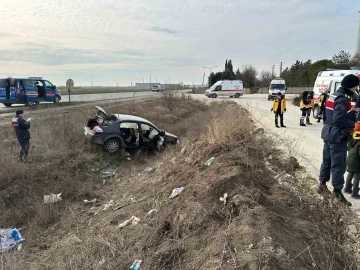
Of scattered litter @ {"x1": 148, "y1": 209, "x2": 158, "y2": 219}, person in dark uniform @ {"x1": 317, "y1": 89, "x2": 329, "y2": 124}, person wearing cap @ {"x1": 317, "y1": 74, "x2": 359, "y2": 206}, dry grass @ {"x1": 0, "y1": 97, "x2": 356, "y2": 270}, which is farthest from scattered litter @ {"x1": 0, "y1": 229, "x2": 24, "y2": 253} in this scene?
person in dark uniform @ {"x1": 317, "y1": 89, "x2": 329, "y2": 124}

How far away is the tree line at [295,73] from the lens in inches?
1554

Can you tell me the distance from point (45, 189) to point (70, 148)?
126 inches

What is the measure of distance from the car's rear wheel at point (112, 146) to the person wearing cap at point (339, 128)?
25.6 ft

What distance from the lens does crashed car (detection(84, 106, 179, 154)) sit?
10784 mm

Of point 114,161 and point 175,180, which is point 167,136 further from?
point 175,180

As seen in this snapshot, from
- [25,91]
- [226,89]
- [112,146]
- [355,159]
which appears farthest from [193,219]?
[226,89]

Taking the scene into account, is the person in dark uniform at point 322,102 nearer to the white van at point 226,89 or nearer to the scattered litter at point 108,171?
the scattered litter at point 108,171

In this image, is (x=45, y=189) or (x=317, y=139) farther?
(x=317, y=139)

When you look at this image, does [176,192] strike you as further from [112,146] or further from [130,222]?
[112,146]

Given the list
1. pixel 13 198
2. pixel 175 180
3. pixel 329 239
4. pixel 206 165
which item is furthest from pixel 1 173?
pixel 329 239

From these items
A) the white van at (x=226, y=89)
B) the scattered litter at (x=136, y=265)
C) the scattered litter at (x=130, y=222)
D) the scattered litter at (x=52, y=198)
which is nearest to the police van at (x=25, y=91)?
the scattered litter at (x=52, y=198)

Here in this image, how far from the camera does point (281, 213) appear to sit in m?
4.00

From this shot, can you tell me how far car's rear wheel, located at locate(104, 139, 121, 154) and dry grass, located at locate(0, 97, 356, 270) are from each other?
212 centimetres

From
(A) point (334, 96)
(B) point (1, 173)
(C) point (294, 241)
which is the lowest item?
(B) point (1, 173)
